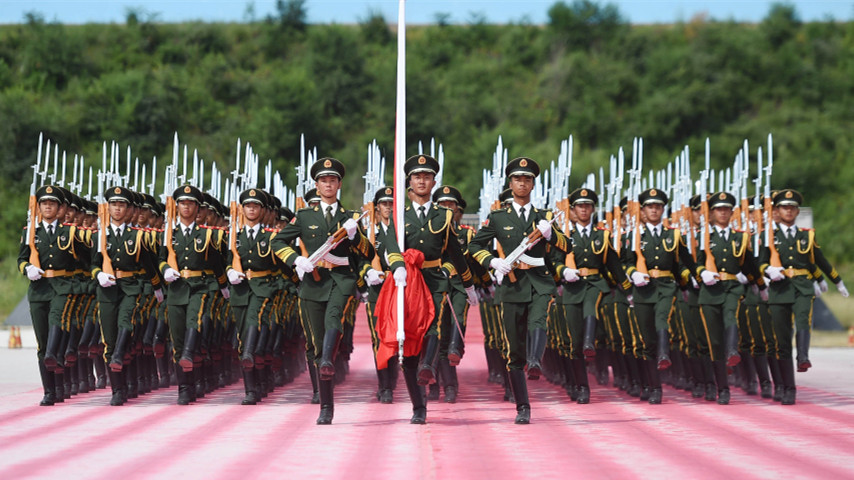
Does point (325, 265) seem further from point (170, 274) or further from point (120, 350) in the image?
point (120, 350)

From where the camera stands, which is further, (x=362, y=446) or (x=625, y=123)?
(x=625, y=123)

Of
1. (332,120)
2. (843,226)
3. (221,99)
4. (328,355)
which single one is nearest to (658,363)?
(328,355)

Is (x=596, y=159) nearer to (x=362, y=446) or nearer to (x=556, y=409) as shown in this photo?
(x=556, y=409)

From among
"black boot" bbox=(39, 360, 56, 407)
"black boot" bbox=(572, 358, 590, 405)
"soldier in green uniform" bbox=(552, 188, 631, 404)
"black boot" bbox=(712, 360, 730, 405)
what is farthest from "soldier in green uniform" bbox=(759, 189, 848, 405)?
"black boot" bbox=(39, 360, 56, 407)

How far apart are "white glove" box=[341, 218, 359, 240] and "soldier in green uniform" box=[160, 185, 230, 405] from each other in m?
2.79

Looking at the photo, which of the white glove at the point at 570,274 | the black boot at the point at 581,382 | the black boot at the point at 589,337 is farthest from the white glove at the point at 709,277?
the white glove at the point at 570,274

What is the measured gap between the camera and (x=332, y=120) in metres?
59.3

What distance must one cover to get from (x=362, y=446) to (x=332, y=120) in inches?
2011

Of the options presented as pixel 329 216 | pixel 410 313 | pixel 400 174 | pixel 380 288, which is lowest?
pixel 410 313

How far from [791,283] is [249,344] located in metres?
4.89

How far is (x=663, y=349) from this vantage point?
517 inches

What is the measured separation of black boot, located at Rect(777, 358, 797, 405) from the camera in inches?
485

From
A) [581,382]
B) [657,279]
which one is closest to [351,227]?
[581,382]

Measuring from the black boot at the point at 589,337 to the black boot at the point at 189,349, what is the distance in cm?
349
